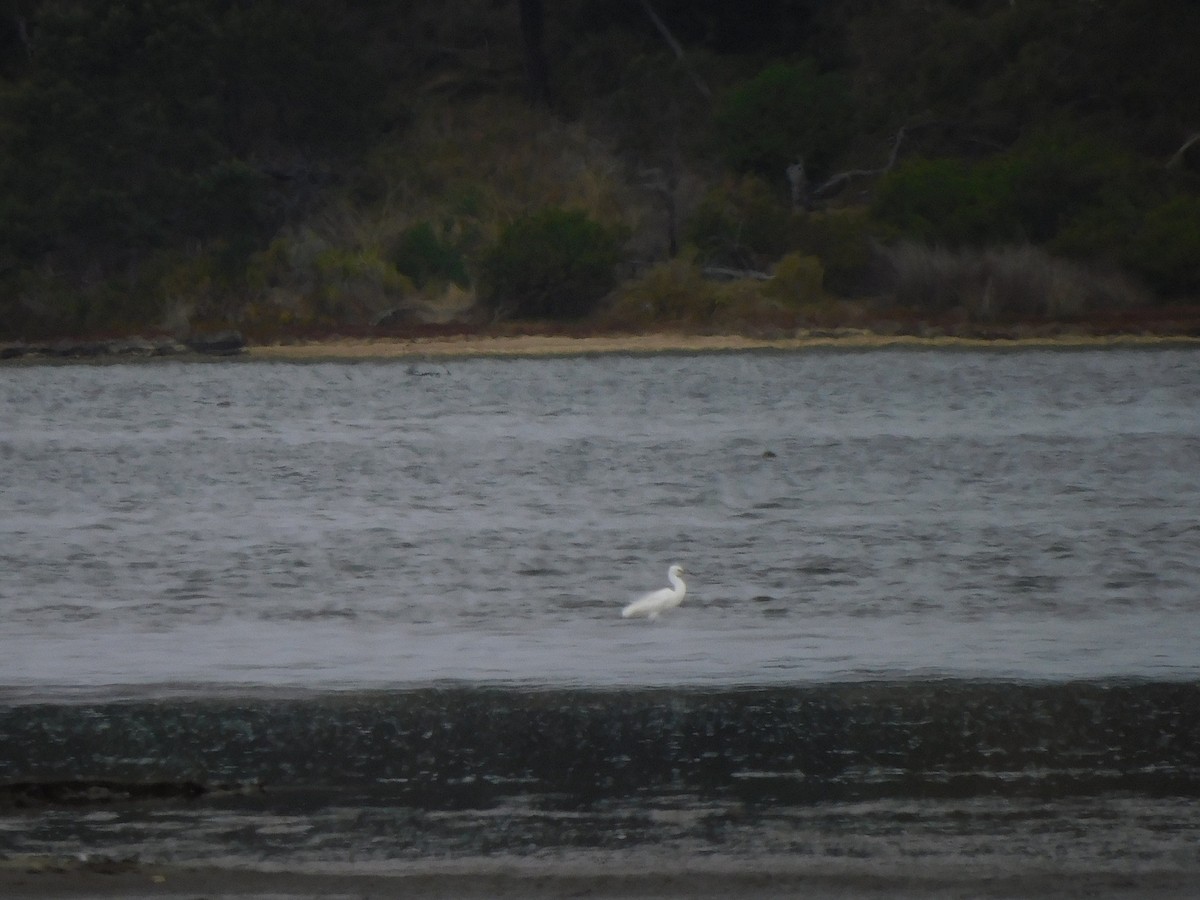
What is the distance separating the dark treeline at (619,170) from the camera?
37.2 metres

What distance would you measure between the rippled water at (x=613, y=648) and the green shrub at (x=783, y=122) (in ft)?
56.8

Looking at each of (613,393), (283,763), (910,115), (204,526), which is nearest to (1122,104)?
(910,115)

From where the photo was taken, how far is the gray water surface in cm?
1073

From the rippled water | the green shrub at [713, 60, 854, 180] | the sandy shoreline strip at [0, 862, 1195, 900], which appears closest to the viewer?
the sandy shoreline strip at [0, 862, 1195, 900]

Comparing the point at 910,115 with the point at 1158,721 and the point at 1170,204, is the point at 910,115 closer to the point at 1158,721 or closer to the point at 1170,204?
the point at 1170,204

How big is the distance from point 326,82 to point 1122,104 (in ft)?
55.9

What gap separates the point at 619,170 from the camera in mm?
44000

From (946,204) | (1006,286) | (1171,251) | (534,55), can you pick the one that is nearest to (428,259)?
(946,204)

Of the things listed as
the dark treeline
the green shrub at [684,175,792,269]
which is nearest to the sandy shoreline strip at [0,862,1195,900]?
the dark treeline

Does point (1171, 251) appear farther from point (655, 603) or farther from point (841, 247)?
point (655, 603)

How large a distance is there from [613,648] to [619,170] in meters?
33.8

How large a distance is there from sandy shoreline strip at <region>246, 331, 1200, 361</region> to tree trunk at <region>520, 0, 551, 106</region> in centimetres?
1518

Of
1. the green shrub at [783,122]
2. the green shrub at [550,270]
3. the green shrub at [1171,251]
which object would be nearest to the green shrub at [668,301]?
the green shrub at [550,270]

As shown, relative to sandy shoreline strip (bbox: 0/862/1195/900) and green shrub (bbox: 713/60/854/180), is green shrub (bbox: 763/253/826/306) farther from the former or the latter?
sandy shoreline strip (bbox: 0/862/1195/900)
